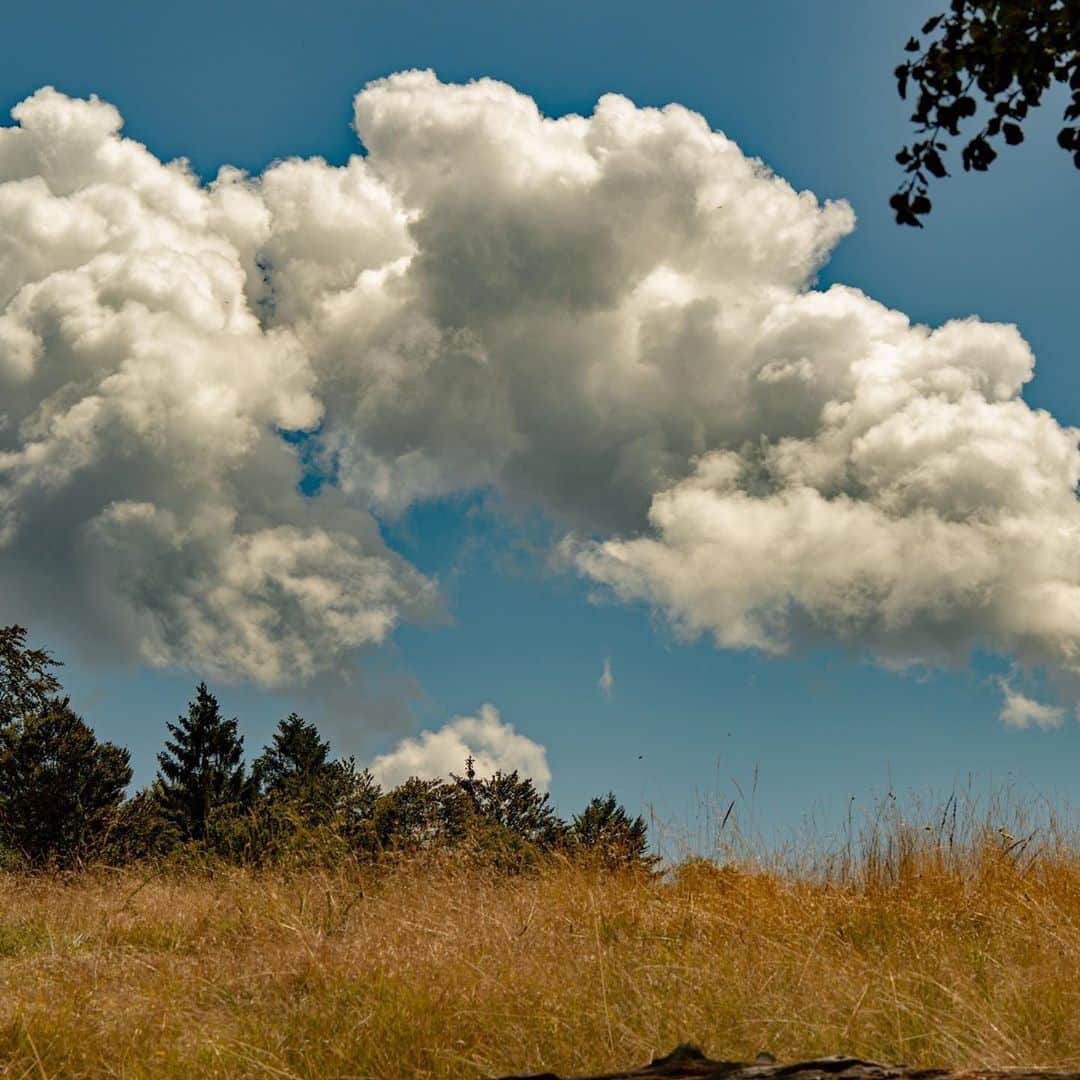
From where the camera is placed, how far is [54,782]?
22000mm

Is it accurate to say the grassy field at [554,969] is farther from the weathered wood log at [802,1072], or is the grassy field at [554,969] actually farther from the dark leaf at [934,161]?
the dark leaf at [934,161]

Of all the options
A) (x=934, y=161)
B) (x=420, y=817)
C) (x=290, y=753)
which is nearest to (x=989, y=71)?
(x=934, y=161)

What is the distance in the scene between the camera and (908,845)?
8.01 m

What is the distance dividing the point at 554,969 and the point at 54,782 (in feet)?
66.0

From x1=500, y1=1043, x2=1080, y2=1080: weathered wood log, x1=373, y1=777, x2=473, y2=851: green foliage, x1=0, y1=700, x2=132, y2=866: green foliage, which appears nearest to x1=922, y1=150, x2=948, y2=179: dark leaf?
x1=500, y1=1043, x2=1080, y2=1080: weathered wood log

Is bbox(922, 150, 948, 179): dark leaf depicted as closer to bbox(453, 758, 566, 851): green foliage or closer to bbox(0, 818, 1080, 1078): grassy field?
bbox(0, 818, 1080, 1078): grassy field

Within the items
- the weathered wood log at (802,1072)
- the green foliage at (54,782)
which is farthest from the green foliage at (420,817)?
Result: the green foliage at (54,782)

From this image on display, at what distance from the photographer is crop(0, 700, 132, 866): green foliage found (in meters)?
19.8

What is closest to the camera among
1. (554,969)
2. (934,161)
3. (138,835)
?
(934,161)

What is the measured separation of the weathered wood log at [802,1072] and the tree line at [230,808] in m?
5.93

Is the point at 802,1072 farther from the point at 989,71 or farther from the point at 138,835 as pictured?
the point at 138,835

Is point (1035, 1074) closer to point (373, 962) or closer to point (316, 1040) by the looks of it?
point (316, 1040)

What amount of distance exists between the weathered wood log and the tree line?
593 cm

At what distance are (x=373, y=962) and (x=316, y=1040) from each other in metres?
1.13
